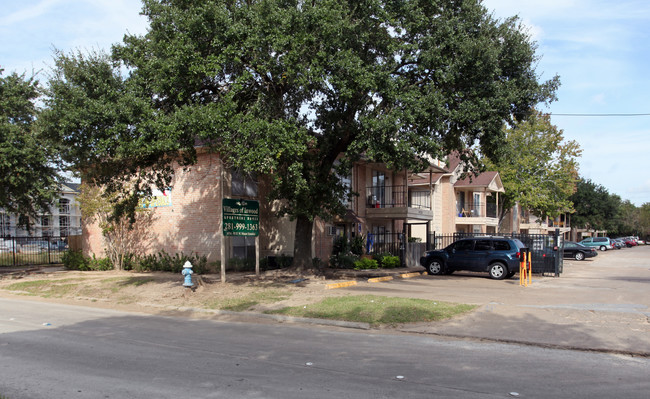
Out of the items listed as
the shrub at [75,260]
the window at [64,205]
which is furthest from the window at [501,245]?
the shrub at [75,260]

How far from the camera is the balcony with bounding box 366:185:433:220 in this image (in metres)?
27.3

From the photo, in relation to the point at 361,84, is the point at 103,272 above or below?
below

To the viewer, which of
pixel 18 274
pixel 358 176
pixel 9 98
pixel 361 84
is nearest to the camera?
pixel 361 84

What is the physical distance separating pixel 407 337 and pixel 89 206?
18.5 metres

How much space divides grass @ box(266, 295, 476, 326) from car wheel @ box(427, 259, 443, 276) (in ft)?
33.4

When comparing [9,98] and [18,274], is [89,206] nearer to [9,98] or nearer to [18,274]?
[18,274]

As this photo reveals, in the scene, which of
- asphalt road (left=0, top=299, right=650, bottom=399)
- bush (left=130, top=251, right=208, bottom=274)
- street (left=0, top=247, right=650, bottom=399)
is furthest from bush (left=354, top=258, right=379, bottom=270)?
asphalt road (left=0, top=299, right=650, bottom=399)

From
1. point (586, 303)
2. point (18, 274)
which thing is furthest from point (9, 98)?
point (586, 303)

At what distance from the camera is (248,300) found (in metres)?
13.8

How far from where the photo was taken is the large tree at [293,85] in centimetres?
1341

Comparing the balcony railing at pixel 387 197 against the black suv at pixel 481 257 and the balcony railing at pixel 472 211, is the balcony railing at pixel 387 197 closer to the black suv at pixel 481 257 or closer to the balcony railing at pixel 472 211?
the black suv at pixel 481 257

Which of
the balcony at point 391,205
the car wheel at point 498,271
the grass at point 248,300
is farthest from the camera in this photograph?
the balcony at point 391,205

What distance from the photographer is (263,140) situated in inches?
517

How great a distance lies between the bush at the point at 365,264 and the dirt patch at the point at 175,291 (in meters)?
5.07
